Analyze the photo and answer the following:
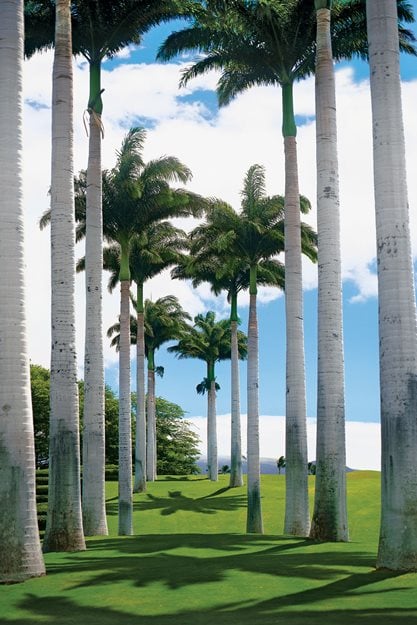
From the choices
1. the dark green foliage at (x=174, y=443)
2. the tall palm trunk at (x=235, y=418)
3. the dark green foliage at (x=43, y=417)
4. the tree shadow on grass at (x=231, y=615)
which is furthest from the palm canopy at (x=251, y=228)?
the dark green foliage at (x=174, y=443)

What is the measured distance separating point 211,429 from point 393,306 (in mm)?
45385

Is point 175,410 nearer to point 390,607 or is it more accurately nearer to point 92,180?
point 92,180

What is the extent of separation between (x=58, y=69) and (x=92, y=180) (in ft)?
19.9

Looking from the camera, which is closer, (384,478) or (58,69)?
(384,478)

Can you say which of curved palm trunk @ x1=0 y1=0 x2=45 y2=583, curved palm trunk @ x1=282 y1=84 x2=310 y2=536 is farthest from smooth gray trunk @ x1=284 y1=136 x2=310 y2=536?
curved palm trunk @ x1=0 y1=0 x2=45 y2=583

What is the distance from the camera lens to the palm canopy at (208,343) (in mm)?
61469

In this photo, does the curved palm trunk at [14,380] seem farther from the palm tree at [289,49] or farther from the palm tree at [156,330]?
the palm tree at [156,330]

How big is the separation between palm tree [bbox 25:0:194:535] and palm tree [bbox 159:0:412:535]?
1568 mm

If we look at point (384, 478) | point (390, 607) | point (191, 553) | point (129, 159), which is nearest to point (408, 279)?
point (384, 478)

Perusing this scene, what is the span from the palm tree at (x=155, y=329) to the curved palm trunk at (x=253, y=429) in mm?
20243

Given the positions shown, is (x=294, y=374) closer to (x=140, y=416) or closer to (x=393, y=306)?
(x=393, y=306)

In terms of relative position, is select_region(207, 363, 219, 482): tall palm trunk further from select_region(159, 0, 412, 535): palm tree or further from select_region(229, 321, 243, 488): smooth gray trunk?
select_region(159, 0, 412, 535): palm tree

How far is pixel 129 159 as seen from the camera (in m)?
32.3

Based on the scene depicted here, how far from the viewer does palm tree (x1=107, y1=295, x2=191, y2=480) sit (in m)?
57.1
